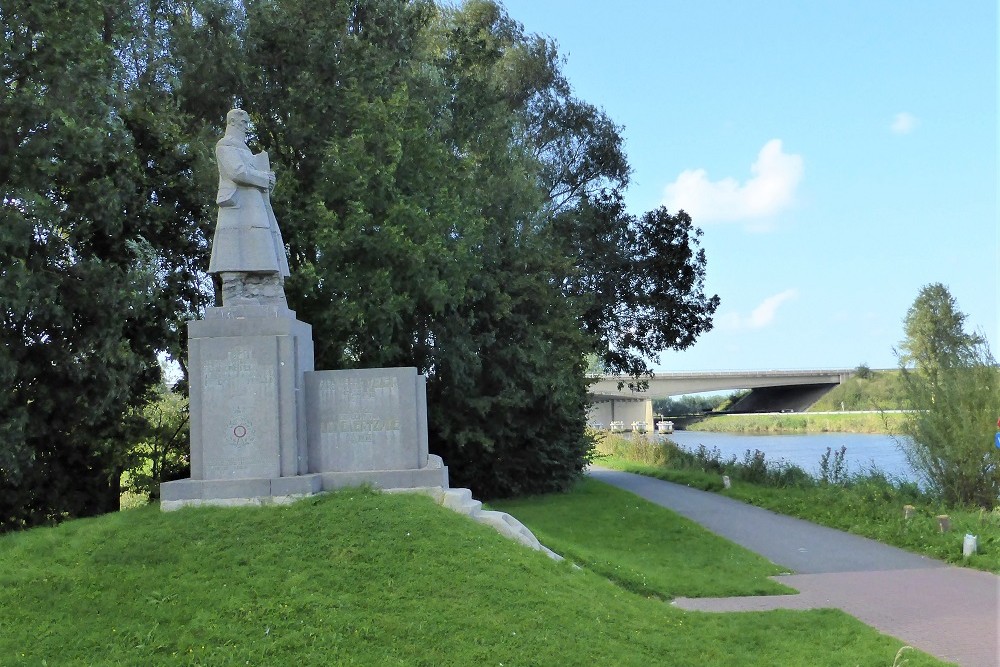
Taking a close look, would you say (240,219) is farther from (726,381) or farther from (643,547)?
(726,381)

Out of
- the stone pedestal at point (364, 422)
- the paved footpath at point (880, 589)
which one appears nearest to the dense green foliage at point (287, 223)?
the stone pedestal at point (364, 422)

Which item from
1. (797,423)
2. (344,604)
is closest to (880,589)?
(344,604)

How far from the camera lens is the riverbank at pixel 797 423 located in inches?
2110

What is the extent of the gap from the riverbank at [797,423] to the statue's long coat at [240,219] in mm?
45116

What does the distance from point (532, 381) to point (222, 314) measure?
10807 millimetres

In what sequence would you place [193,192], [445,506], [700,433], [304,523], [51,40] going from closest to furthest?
[304,523]
[445,506]
[51,40]
[193,192]
[700,433]

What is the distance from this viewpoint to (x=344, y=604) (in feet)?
28.4

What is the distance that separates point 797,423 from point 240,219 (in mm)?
51970

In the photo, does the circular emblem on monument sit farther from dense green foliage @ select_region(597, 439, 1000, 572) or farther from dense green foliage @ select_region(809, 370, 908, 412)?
dense green foliage @ select_region(809, 370, 908, 412)

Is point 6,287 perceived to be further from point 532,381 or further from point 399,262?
point 532,381

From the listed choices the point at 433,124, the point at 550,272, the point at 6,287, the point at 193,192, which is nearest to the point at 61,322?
the point at 6,287

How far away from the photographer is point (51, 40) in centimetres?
1516

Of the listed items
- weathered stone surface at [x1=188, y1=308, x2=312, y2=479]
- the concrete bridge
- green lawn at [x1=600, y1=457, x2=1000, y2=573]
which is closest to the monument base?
weathered stone surface at [x1=188, y1=308, x2=312, y2=479]

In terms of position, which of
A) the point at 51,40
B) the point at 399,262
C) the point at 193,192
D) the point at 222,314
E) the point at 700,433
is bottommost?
the point at 700,433
